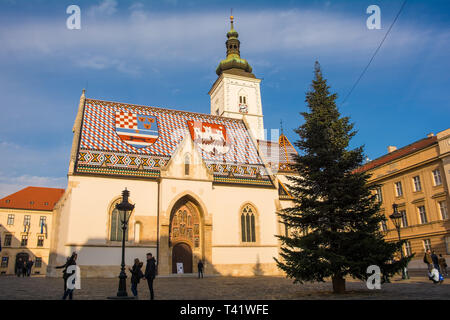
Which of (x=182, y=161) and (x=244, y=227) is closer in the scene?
(x=182, y=161)

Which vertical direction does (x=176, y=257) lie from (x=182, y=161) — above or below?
below

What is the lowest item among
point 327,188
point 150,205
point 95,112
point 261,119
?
point 327,188

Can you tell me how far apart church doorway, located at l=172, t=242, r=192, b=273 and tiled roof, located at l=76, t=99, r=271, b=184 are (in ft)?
19.8

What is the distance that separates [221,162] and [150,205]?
7.90m

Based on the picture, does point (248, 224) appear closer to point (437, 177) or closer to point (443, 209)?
point (443, 209)

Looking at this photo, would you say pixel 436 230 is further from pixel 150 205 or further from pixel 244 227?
pixel 150 205

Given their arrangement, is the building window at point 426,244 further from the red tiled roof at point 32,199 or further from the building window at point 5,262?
the building window at point 5,262

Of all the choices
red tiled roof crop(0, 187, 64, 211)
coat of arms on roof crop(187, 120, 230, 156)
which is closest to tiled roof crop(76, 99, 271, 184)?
coat of arms on roof crop(187, 120, 230, 156)

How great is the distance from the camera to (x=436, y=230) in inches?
1254

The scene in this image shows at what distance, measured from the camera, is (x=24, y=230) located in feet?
189

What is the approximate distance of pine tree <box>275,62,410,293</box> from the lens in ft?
43.2

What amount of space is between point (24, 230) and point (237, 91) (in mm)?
39106
